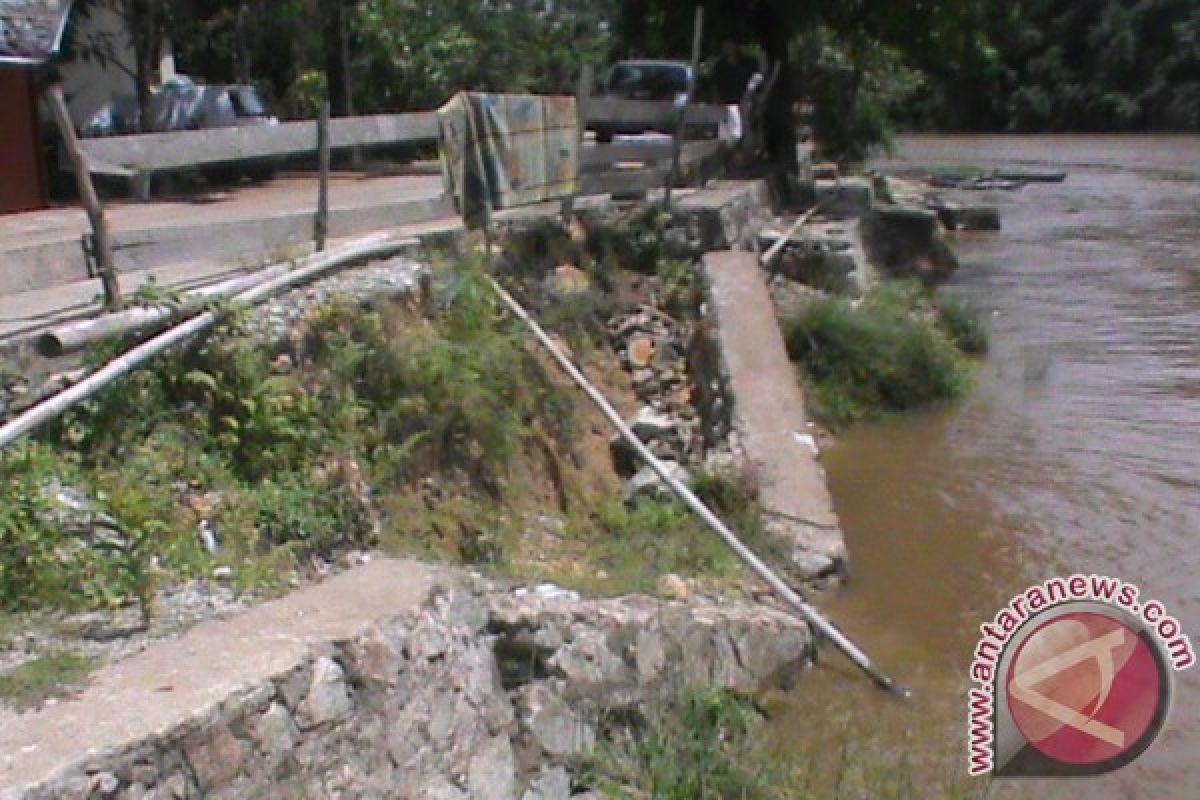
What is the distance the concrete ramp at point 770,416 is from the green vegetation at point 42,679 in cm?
432

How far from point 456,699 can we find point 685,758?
3.00 feet

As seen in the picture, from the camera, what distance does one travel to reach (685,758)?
5.29 m

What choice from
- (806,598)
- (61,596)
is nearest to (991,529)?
(806,598)

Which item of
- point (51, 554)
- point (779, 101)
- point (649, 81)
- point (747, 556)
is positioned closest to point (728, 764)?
point (747, 556)

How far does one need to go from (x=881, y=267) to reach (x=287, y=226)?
11990mm

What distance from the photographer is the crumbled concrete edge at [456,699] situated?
13.0 feet

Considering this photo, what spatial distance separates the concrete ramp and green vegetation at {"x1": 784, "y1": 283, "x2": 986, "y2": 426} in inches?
22.7

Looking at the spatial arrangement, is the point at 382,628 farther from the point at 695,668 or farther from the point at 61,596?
Answer: the point at 695,668

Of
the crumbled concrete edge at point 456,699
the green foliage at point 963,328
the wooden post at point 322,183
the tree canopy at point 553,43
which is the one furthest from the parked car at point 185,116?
the crumbled concrete edge at point 456,699

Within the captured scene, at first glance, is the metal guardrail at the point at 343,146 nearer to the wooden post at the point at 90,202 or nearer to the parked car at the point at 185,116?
the wooden post at the point at 90,202

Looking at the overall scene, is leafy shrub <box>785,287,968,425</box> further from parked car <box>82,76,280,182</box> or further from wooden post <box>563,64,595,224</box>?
parked car <box>82,76,280,182</box>

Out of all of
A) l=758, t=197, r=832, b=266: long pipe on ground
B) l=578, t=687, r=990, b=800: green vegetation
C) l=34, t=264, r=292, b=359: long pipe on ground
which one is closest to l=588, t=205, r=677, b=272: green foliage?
l=758, t=197, r=832, b=266: long pipe on ground

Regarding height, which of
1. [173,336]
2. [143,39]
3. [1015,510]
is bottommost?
[1015,510]

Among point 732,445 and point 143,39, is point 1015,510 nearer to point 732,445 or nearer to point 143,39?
point 732,445
